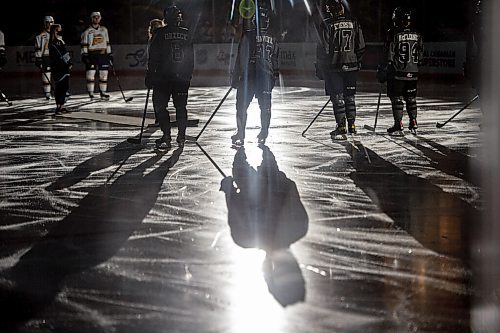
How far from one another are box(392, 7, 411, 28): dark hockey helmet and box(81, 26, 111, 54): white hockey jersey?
879cm

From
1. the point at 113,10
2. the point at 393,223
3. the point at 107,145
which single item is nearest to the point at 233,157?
the point at 107,145

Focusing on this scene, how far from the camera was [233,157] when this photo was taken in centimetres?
949

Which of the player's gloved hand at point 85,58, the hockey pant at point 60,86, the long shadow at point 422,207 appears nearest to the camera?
the long shadow at point 422,207

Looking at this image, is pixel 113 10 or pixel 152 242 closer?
pixel 152 242

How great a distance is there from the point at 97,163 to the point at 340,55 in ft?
11.5

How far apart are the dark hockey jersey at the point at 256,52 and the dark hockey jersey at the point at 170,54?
2.05ft

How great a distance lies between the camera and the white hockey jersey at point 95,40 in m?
18.1

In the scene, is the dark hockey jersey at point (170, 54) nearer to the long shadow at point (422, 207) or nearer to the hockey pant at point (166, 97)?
the hockey pant at point (166, 97)

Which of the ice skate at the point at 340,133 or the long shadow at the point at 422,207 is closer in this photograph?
the long shadow at the point at 422,207

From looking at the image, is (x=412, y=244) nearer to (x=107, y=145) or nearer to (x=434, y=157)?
(x=434, y=157)

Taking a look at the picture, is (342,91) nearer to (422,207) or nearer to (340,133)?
(340,133)

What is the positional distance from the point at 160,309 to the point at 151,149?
6.19 m

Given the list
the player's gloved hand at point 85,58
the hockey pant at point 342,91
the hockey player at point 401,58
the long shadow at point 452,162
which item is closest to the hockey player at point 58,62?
the player's gloved hand at point 85,58

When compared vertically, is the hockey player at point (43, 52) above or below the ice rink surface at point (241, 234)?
above
